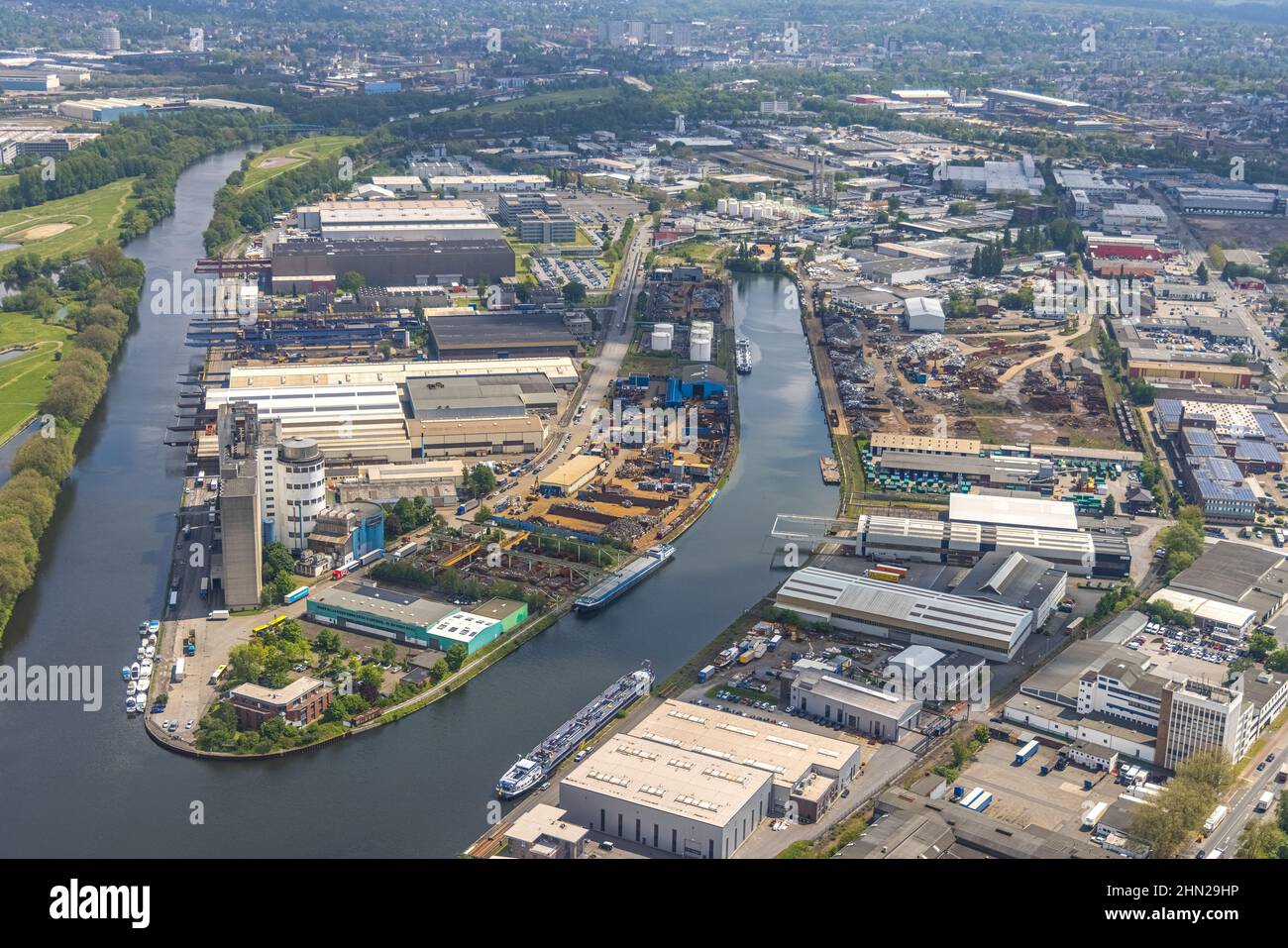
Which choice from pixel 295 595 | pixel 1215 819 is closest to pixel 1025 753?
pixel 1215 819

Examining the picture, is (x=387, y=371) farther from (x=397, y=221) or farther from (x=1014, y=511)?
(x=397, y=221)

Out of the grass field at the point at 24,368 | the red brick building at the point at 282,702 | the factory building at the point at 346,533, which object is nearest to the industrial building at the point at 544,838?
the red brick building at the point at 282,702

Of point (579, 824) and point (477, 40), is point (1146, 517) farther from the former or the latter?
point (477, 40)

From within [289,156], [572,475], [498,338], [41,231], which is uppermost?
[289,156]

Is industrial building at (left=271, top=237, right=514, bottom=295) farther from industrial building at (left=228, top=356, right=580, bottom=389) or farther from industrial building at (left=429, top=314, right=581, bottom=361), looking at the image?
industrial building at (left=228, top=356, right=580, bottom=389)

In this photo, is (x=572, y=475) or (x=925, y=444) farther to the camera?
(x=925, y=444)

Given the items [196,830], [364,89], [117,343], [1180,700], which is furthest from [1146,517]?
[364,89]

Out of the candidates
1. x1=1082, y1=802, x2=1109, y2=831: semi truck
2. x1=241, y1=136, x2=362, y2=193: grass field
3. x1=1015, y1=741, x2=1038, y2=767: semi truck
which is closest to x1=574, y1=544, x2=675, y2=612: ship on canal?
x1=1015, y1=741, x2=1038, y2=767: semi truck
